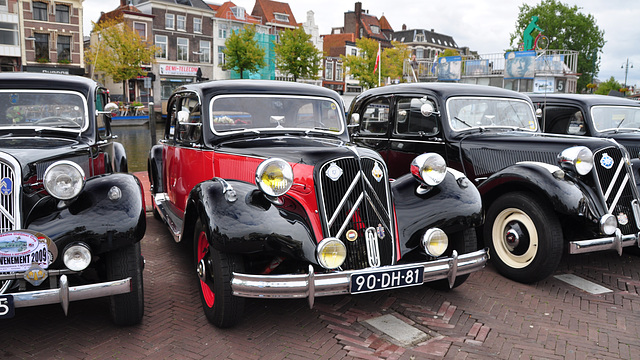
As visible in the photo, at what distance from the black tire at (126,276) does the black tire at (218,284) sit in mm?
467

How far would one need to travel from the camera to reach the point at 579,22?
4450 cm

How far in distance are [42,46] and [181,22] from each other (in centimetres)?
1098

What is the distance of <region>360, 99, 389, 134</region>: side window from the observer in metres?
6.49

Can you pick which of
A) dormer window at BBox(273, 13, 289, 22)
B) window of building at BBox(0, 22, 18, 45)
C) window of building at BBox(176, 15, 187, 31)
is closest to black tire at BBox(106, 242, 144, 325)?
window of building at BBox(0, 22, 18, 45)

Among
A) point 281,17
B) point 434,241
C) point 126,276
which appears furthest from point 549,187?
point 281,17

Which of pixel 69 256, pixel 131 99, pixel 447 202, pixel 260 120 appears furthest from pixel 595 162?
pixel 131 99

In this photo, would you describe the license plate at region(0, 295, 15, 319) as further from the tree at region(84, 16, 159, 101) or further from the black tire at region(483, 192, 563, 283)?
the tree at region(84, 16, 159, 101)

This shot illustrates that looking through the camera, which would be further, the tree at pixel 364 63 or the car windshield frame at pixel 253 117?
the tree at pixel 364 63

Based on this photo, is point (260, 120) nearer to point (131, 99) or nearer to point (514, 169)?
point (514, 169)

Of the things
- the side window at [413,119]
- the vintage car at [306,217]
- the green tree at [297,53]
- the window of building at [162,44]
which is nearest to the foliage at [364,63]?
the green tree at [297,53]

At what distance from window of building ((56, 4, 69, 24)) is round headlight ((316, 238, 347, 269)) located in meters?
36.3

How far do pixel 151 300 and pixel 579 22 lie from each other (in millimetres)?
51282

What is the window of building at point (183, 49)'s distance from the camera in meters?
38.7

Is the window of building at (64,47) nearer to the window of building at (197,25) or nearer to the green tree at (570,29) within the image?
the window of building at (197,25)
